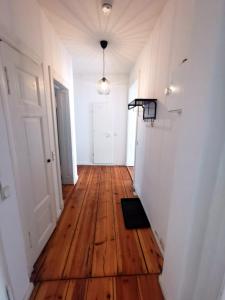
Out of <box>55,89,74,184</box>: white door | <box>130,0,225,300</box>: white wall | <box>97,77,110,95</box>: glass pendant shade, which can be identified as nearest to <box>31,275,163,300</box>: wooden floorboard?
<box>130,0,225,300</box>: white wall

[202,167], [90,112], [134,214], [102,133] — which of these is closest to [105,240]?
[134,214]

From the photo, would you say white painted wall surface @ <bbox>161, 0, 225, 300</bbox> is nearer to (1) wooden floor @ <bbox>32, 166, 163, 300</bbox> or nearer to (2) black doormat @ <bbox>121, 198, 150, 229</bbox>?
(1) wooden floor @ <bbox>32, 166, 163, 300</bbox>

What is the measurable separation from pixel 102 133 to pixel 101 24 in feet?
9.17

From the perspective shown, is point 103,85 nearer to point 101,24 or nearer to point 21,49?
point 101,24

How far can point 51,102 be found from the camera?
6.53ft

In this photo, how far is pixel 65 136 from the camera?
10.2ft

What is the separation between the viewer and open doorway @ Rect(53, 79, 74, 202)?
2.95 meters

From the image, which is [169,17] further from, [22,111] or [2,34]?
[22,111]

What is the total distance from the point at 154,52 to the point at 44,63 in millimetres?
1403

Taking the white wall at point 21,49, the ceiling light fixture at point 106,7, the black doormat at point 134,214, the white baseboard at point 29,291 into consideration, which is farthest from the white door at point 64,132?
the white baseboard at point 29,291

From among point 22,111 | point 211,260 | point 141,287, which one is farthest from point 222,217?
point 22,111

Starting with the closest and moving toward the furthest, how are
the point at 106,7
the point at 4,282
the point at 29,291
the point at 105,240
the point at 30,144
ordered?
the point at 4,282 < the point at 29,291 < the point at 30,144 < the point at 106,7 < the point at 105,240

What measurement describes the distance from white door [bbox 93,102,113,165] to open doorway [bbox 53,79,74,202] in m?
1.43

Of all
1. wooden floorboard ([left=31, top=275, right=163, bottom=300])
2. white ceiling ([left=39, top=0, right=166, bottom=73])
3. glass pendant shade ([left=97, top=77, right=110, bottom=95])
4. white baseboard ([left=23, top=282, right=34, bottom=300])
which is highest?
white ceiling ([left=39, top=0, right=166, bottom=73])
